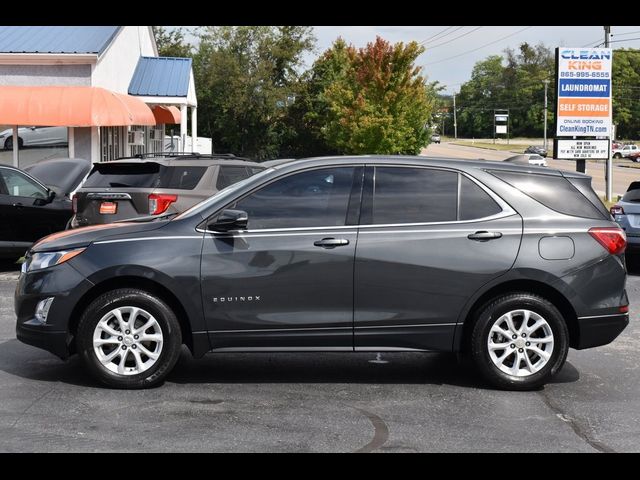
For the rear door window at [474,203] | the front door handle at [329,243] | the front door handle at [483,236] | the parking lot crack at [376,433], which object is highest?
the rear door window at [474,203]

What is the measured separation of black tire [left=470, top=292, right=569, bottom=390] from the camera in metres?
6.80

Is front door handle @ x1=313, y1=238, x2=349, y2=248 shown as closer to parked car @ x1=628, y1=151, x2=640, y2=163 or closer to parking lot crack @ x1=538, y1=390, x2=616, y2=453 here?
parking lot crack @ x1=538, y1=390, x2=616, y2=453

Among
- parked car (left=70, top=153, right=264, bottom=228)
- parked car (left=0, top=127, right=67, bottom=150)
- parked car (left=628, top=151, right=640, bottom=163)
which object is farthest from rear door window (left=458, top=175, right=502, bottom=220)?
parked car (left=628, top=151, right=640, bottom=163)

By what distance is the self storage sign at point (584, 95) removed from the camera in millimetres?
25734

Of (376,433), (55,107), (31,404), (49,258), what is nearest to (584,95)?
(55,107)

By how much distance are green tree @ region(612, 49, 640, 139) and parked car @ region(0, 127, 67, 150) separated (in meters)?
122

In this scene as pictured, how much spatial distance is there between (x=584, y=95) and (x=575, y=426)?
70.4 feet

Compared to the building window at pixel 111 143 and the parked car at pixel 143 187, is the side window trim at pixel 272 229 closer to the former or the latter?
the parked car at pixel 143 187

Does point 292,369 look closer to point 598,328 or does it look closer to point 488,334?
point 488,334

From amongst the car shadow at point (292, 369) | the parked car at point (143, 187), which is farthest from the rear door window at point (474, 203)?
the parked car at point (143, 187)

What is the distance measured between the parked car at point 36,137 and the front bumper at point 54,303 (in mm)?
18816

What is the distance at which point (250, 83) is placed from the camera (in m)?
45.6
